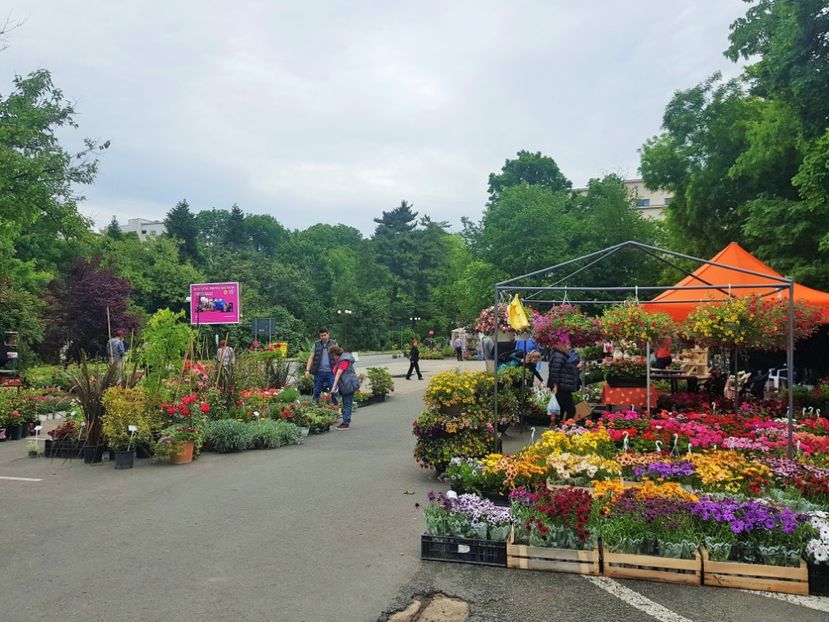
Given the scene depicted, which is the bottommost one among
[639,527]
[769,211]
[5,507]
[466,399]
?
[5,507]

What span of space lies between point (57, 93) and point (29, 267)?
15.4 metres

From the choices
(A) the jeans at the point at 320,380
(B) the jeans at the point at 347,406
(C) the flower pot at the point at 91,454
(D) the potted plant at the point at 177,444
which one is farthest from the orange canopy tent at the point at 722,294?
(C) the flower pot at the point at 91,454

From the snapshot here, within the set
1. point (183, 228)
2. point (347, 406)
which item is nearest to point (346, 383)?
point (347, 406)

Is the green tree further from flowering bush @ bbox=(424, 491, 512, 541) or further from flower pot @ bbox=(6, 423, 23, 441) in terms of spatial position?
flowering bush @ bbox=(424, 491, 512, 541)

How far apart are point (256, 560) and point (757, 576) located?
3.91 meters

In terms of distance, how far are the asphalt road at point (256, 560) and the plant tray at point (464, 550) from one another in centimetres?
7

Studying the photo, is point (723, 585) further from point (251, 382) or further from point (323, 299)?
point (323, 299)

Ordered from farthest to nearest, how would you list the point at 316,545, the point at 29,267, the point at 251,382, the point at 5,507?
the point at 29,267 < the point at 251,382 < the point at 5,507 < the point at 316,545

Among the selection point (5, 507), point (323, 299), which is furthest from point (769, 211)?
point (323, 299)

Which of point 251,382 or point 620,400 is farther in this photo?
point 251,382

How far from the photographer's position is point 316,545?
562cm

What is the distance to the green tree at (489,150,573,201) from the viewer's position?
2410 inches

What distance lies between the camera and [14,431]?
1178 centimetres

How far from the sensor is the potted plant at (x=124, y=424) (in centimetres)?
912
